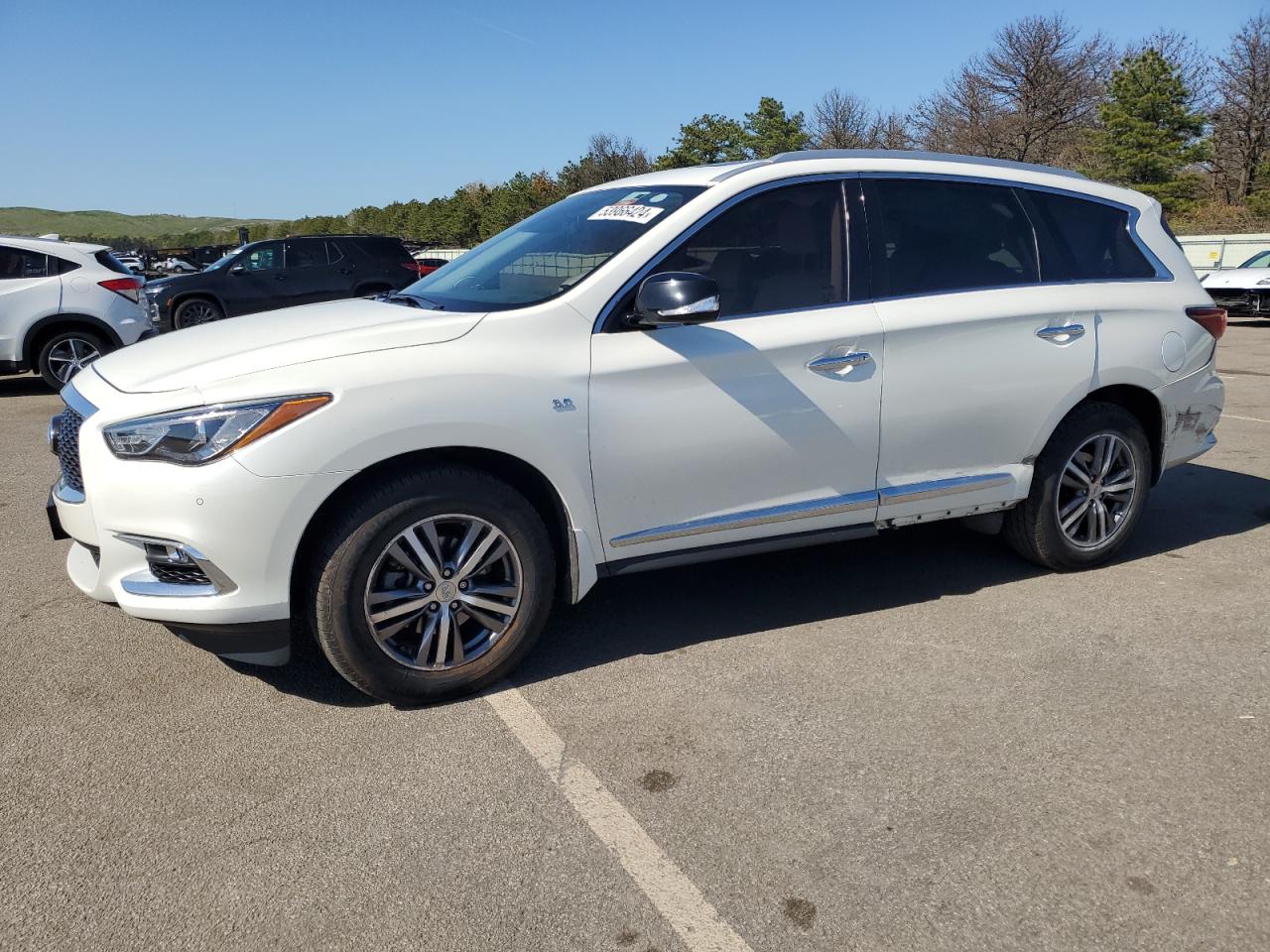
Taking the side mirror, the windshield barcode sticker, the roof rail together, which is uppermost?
the roof rail

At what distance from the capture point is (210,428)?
10.5 feet

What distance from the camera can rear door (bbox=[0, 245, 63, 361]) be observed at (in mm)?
10406

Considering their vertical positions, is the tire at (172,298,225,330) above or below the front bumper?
above

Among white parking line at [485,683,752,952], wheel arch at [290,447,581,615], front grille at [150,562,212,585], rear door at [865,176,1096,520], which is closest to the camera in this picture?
white parking line at [485,683,752,952]

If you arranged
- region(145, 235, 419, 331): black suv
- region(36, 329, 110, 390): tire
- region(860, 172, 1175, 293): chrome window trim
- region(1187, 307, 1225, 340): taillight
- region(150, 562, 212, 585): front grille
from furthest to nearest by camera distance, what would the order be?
region(145, 235, 419, 331): black suv, region(36, 329, 110, 390): tire, region(1187, 307, 1225, 340): taillight, region(860, 172, 1175, 293): chrome window trim, region(150, 562, 212, 585): front grille

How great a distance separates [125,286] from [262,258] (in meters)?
6.45

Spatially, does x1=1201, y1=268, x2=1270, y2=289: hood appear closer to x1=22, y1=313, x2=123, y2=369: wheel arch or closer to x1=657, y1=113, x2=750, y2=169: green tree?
x1=22, y1=313, x2=123, y2=369: wheel arch

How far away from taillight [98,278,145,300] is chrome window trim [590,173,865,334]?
8.79 metres

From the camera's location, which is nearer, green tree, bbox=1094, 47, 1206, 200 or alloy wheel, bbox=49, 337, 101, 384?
alloy wheel, bbox=49, 337, 101, 384

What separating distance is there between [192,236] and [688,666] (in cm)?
10256

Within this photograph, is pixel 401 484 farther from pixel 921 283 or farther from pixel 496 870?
pixel 921 283

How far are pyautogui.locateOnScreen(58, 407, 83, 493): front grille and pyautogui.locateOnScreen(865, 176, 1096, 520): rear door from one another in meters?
2.92

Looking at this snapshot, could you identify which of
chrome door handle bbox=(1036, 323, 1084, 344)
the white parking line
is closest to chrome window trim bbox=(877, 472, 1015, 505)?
chrome door handle bbox=(1036, 323, 1084, 344)

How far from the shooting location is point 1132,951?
2338mm
